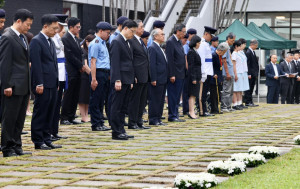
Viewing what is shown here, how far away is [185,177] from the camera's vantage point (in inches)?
281

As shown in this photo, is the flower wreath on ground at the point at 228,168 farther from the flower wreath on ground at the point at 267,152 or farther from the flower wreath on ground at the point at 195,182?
the flower wreath on ground at the point at 267,152

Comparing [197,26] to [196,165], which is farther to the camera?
[197,26]

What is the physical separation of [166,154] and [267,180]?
2.85 metres

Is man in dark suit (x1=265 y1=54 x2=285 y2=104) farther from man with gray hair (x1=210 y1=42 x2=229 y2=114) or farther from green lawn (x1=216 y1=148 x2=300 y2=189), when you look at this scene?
green lawn (x1=216 y1=148 x2=300 y2=189)

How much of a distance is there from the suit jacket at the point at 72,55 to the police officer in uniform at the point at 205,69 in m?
3.58

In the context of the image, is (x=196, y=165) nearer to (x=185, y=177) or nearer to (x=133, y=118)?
(x=185, y=177)

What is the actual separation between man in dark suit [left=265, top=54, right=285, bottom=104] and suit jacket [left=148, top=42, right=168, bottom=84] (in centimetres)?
879

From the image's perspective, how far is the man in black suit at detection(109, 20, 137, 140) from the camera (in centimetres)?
1191

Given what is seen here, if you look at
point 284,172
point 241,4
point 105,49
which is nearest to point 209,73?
point 105,49

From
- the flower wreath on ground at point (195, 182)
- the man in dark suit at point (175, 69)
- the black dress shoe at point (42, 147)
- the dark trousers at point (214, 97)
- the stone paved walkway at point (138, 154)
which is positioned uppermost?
the man in dark suit at point (175, 69)

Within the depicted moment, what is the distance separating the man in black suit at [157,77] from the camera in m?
14.7

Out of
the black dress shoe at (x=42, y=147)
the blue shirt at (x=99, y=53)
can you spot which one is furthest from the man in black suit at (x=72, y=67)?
the black dress shoe at (x=42, y=147)

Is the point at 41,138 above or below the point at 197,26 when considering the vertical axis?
below

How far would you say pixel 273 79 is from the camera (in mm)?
23156
